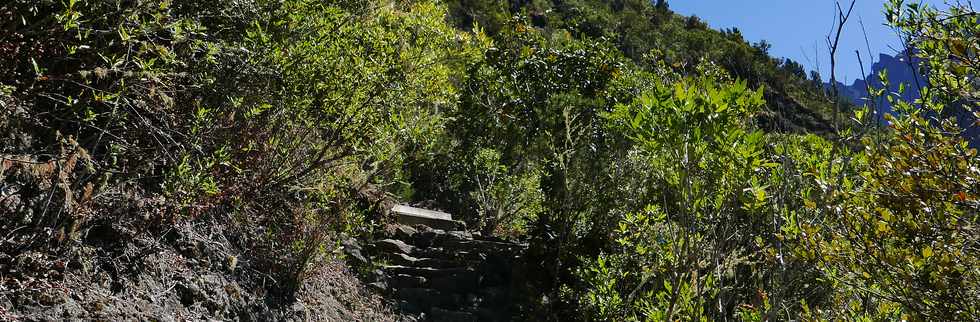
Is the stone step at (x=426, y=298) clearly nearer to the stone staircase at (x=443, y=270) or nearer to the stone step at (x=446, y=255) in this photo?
the stone staircase at (x=443, y=270)

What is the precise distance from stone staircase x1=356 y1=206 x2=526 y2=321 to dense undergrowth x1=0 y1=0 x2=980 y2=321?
58cm

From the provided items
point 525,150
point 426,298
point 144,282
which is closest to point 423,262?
point 426,298

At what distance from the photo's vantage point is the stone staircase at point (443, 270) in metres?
9.41

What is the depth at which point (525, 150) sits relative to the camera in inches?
455

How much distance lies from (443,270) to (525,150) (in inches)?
103

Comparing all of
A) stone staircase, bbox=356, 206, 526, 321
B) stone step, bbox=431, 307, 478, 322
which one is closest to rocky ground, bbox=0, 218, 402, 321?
stone step, bbox=431, 307, 478, 322

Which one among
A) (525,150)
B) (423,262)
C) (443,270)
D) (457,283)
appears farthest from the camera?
(525,150)

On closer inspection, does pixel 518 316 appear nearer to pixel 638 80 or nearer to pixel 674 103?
pixel 638 80

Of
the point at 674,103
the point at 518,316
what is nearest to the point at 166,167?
the point at 674,103

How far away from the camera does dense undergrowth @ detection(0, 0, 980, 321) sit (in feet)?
10.1

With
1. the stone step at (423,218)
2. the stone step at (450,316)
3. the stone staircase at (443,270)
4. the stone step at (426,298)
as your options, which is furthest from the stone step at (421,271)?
the stone step at (423,218)

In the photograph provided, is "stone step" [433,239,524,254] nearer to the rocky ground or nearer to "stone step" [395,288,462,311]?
"stone step" [395,288,462,311]

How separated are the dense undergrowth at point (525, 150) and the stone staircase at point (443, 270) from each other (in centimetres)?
58

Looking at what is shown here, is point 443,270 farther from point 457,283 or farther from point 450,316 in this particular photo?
point 450,316
